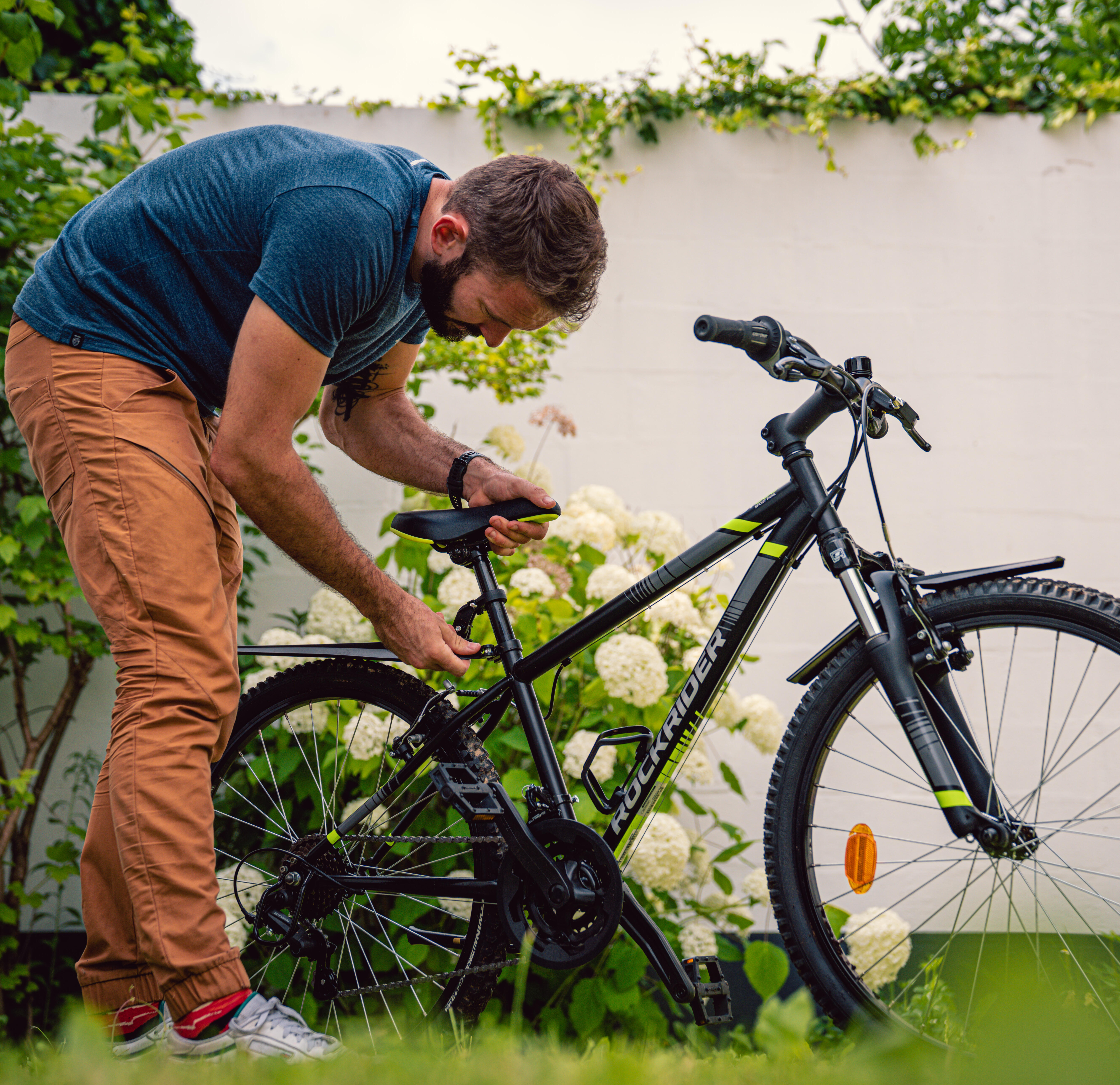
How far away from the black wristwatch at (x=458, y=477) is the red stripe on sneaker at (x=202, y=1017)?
888mm

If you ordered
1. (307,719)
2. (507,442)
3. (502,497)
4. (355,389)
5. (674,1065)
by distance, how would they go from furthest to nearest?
(507,442) < (307,719) < (355,389) < (502,497) < (674,1065)

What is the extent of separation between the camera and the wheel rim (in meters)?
1.31

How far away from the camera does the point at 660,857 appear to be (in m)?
1.81

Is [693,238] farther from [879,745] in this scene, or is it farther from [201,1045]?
[201,1045]

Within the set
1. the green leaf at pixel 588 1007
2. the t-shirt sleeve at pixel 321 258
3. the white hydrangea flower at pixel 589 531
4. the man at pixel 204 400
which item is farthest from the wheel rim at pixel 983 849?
the t-shirt sleeve at pixel 321 258

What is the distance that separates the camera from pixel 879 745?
2.54 meters

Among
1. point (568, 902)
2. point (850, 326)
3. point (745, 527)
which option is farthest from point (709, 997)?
point (850, 326)

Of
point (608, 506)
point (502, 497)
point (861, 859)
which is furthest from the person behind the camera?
point (608, 506)

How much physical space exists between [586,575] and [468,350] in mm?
682

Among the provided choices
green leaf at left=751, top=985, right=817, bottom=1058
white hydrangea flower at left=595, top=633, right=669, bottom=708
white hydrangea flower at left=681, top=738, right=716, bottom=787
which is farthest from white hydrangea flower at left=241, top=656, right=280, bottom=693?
green leaf at left=751, top=985, right=817, bottom=1058

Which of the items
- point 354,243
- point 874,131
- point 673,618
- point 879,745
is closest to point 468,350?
point 673,618

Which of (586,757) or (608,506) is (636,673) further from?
(608,506)

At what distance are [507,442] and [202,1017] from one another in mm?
1543

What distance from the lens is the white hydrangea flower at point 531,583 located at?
196 centimetres
